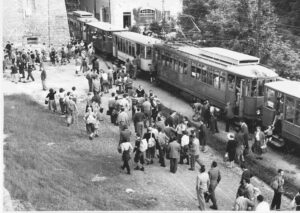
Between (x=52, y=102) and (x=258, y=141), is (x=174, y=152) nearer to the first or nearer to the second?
(x=258, y=141)

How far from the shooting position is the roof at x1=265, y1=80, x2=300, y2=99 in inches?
715

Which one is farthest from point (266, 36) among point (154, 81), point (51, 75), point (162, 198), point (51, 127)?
point (162, 198)

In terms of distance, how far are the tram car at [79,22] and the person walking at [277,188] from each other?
1195 inches

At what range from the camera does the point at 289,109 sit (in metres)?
18.3

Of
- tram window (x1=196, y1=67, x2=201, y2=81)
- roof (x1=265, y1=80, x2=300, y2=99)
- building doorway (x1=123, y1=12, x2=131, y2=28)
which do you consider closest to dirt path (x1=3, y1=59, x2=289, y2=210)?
roof (x1=265, y1=80, x2=300, y2=99)

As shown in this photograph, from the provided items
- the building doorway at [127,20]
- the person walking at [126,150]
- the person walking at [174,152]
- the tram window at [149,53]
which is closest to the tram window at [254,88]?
the person walking at [174,152]

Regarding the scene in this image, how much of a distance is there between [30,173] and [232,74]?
9858mm

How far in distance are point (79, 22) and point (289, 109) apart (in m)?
28.5

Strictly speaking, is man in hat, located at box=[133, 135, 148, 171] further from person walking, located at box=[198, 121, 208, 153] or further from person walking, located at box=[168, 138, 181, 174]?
person walking, located at box=[198, 121, 208, 153]

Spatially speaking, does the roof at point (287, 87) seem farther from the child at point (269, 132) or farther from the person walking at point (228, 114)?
the person walking at point (228, 114)

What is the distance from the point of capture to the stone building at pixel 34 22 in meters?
36.2

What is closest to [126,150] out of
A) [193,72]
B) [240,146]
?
[240,146]

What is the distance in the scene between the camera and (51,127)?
802 inches

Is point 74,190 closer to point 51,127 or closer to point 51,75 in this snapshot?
point 51,127
